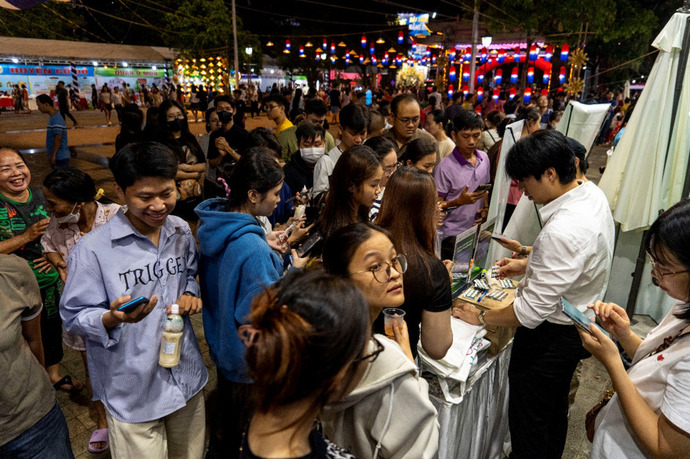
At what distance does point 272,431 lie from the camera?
43.1 inches

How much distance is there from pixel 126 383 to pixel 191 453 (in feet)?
1.92

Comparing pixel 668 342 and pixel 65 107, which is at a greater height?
pixel 65 107

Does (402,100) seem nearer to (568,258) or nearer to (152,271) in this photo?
(568,258)

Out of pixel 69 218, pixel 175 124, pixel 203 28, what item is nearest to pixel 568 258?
pixel 69 218

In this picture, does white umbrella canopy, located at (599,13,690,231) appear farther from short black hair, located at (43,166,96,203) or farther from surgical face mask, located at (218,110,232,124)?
short black hair, located at (43,166,96,203)

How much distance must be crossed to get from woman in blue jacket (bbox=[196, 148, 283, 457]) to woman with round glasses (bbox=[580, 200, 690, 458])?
144cm

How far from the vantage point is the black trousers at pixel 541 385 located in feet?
8.00

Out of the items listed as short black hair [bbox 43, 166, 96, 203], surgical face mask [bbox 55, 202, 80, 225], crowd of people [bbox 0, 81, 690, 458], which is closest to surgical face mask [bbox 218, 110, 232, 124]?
crowd of people [bbox 0, 81, 690, 458]

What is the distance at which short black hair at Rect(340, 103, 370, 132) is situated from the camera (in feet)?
13.6

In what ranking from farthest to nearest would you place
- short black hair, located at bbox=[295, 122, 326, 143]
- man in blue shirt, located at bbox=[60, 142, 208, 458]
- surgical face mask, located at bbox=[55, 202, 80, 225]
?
short black hair, located at bbox=[295, 122, 326, 143], surgical face mask, located at bbox=[55, 202, 80, 225], man in blue shirt, located at bbox=[60, 142, 208, 458]

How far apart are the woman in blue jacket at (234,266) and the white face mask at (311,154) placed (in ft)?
6.64

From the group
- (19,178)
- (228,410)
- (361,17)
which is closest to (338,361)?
(228,410)

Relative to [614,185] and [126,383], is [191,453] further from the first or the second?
[614,185]

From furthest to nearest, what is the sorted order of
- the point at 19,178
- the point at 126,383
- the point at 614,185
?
1. the point at 614,185
2. the point at 19,178
3. the point at 126,383
